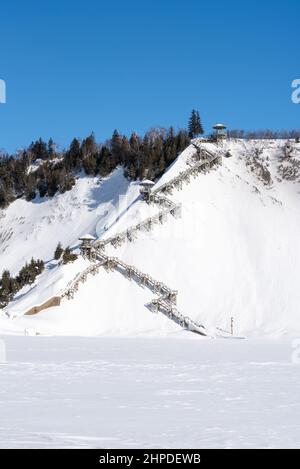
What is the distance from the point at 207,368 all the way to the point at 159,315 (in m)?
27.5

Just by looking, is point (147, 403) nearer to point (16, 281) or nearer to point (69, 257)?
point (69, 257)

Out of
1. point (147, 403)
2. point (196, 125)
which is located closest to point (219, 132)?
point (196, 125)

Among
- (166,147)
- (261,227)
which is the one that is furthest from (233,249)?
(166,147)

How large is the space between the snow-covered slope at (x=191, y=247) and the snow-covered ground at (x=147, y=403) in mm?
21952

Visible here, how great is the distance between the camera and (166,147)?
69.1 metres

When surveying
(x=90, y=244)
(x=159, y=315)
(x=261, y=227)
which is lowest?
(x=159, y=315)

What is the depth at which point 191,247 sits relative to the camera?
54.1 metres

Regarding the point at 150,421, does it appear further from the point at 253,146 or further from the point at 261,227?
the point at 253,146

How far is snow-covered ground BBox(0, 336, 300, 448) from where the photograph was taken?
358 inches

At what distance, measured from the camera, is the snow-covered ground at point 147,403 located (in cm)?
909

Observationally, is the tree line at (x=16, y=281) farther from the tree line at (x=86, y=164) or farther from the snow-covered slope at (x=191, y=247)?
the tree line at (x=86, y=164)

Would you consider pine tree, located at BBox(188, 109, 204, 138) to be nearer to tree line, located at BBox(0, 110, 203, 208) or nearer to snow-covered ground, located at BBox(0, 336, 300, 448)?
tree line, located at BBox(0, 110, 203, 208)
